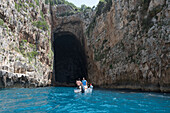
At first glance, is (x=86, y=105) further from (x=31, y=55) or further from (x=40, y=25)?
(x=40, y=25)

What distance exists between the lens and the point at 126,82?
68.2ft

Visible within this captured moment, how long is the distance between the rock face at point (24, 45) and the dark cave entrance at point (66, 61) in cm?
1363

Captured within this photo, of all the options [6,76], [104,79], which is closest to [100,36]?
[104,79]

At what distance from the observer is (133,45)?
19969 millimetres

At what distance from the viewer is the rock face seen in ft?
73.0

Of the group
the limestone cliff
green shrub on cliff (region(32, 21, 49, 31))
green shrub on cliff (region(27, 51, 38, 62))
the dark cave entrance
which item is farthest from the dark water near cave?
the dark cave entrance

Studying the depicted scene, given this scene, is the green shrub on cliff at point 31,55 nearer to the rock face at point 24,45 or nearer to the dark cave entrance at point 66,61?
the rock face at point 24,45

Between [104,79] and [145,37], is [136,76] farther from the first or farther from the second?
[104,79]

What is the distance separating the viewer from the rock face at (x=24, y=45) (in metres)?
22.3

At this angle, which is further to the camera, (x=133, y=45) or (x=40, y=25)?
(x=40, y=25)

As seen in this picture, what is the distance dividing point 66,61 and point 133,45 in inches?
1443

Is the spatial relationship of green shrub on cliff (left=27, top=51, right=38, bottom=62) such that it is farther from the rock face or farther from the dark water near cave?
the dark water near cave

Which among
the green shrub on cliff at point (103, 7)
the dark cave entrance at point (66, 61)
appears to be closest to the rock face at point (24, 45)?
the dark cave entrance at point (66, 61)

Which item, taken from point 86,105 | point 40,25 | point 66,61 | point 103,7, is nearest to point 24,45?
point 40,25
